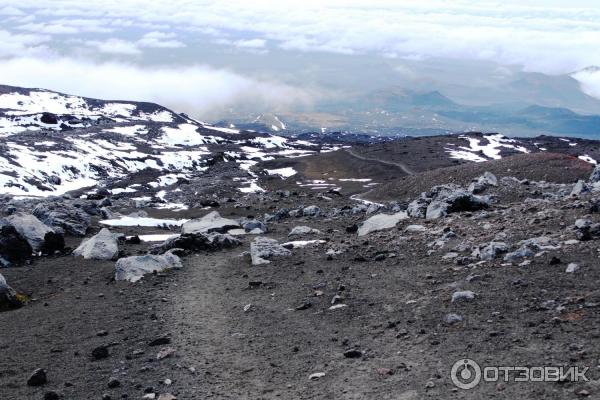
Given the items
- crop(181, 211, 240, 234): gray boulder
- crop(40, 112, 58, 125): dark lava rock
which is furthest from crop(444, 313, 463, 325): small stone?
crop(40, 112, 58, 125): dark lava rock

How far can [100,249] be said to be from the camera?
24641mm

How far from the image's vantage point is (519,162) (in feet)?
166

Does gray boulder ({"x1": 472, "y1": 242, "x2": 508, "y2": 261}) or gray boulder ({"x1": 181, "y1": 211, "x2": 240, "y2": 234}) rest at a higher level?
gray boulder ({"x1": 472, "y1": 242, "x2": 508, "y2": 261})

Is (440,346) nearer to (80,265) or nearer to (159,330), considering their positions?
(159,330)

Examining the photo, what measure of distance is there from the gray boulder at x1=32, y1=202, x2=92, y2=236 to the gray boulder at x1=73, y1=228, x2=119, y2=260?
15.9 ft

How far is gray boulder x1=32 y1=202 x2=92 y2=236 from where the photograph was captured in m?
30.0

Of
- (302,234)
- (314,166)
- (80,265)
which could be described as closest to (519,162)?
(302,234)

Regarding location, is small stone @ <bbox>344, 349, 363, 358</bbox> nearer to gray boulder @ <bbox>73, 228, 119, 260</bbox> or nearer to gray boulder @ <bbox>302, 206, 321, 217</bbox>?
gray boulder @ <bbox>73, 228, 119, 260</bbox>

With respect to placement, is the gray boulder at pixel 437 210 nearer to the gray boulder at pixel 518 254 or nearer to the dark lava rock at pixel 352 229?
the dark lava rock at pixel 352 229

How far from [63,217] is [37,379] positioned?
2002 centimetres

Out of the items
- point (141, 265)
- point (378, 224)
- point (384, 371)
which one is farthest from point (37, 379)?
point (378, 224)

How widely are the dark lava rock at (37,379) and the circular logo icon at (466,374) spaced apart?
27.4 feet

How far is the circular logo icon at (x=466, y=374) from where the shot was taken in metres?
10.1

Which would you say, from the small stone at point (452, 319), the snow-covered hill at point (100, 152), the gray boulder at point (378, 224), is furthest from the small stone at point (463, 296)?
the snow-covered hill at point (100, 152)
